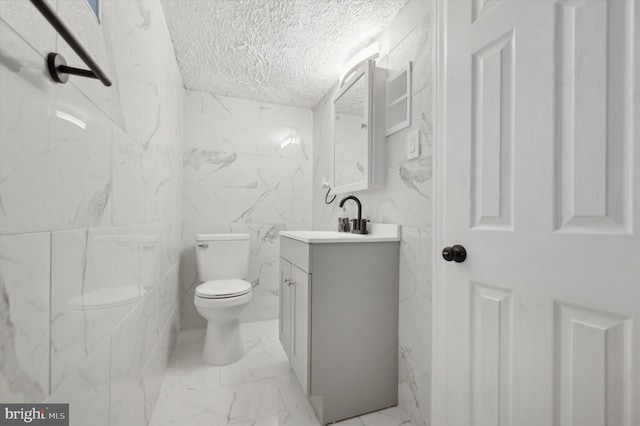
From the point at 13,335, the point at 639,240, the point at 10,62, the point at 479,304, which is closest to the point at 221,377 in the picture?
the point at 13,335

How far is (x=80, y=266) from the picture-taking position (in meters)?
0.69

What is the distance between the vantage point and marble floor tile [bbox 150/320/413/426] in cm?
131

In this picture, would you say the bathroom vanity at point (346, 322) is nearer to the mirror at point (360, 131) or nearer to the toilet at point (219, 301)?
the mirror at point (360, 131)

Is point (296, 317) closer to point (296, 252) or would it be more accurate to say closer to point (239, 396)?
point (296, 252)

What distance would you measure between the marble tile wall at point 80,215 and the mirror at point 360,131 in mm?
1138

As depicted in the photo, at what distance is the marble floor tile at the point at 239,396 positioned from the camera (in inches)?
51.7

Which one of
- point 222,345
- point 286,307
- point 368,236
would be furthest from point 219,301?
point 368,236

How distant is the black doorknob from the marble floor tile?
92cm

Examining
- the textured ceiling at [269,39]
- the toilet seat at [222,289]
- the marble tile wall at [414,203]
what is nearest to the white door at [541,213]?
the marble tile wall at [414,203]

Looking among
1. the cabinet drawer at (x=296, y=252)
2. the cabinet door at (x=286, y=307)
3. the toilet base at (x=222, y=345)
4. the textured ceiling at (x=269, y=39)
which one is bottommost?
the toilet base at (x=222, y=345)

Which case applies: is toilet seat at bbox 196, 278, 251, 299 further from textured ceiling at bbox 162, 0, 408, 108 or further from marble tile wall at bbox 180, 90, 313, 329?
textured ceiling at bbox 162, 0, 408, 108

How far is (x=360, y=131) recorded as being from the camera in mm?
1709

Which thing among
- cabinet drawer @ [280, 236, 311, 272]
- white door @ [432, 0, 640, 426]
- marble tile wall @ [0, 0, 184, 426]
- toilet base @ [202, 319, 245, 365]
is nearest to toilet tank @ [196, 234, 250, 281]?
toilet base @ [202, 319, 245, 365]

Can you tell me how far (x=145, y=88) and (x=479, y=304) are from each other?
5.30ft
